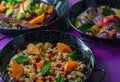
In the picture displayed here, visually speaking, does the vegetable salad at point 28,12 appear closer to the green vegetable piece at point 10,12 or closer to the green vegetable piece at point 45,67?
the green vegetable piece at point 10,12

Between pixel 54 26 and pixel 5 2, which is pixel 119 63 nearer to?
pixel 54 26

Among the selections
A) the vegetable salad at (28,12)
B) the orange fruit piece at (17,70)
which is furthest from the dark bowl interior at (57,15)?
A: the orange fruit piece at (17,70)

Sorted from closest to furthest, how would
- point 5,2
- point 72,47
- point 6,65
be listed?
→ point 6,65, point 72,47, point 5,2

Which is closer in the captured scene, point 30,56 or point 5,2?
point 30,56

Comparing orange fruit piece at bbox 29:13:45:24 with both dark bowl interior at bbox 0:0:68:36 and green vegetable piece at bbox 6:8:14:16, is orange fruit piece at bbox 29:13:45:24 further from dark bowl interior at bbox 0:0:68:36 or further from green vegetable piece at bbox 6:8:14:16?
green vegetable piece at bbox 6:8:14:16

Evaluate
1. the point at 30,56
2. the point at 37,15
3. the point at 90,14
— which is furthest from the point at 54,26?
the point at 30,56

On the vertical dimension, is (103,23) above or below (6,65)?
above

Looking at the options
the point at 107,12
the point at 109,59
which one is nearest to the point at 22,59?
the point at 109,59
